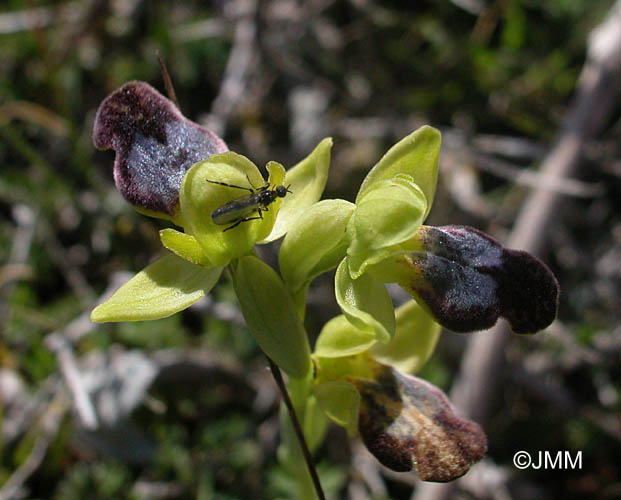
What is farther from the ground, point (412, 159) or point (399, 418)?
point (412, 159)

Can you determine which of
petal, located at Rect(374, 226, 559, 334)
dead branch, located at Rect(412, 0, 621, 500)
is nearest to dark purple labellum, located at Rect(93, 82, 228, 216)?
petal, located at Rect(374, 226, 559, 334)

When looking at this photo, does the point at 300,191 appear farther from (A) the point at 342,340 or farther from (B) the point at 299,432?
(B) the point at 299,432

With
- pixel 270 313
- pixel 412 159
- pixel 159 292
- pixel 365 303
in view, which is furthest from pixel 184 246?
pixel 412 159

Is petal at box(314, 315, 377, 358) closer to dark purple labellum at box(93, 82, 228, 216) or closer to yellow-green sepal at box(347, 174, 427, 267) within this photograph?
yellow-green sepal at box(347, 174, 427, 267)

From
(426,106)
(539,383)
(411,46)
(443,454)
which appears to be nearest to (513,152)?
(426,106)

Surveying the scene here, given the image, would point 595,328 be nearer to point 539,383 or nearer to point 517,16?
point 539,383

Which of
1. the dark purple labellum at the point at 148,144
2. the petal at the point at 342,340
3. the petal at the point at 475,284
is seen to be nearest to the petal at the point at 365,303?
the petal at the point at 475,284

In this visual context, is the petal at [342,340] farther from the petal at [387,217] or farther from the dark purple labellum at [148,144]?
the dark purple labellum at [148,144]
